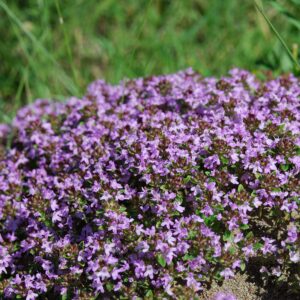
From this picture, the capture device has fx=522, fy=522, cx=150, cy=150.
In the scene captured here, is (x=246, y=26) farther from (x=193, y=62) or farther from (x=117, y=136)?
(x=117, y=136)

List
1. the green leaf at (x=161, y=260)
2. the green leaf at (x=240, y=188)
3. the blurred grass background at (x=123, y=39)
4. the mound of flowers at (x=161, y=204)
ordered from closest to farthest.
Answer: the green leaf at (x=161, y=260) → the mound of flowers at (x=161, y=204) → the green leaf at (x=240, y=188) → the blurred grass background at (x=123, y=39)

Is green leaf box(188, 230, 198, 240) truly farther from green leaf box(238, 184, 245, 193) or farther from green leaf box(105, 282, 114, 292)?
green leaf box(105, 282, 114, 292)

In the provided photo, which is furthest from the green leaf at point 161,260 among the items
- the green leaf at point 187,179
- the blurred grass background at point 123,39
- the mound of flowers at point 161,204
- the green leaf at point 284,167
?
the blurred grass background at point 123,39

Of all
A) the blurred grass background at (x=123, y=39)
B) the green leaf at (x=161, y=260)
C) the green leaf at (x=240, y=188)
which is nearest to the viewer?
the green leaf at (x=161, y=260)

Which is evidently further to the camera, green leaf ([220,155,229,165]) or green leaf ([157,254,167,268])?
green leaf ([220,155,229,165])

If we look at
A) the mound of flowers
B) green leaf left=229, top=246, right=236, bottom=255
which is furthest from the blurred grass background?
green leaf left=229, top=246, right=236, bottom=255

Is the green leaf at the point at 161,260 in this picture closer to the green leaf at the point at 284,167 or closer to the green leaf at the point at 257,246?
the green leaf at the point at 257,246
